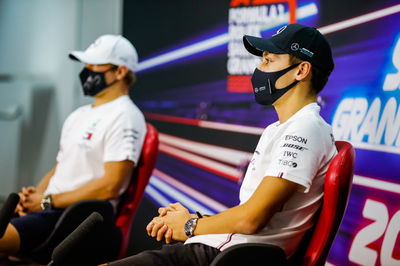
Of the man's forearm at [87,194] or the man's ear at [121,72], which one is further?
the man's ear at [121,72]

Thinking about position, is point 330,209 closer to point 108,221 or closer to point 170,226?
point 170,226

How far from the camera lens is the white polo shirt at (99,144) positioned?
3035mm

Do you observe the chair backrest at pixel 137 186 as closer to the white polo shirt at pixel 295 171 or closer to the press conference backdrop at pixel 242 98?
the press conference backdrop at pixel 242 98

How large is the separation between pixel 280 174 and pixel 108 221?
3.77 feet

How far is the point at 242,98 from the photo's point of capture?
11.6ft

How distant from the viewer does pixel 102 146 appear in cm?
311

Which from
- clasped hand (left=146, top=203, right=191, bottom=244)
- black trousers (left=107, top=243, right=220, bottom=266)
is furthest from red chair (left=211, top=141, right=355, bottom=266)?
clasped hand (left=146, top=203, right=191, bottom=244)

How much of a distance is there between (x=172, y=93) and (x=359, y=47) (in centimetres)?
169

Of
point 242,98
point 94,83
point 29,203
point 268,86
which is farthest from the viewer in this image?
point 242,98

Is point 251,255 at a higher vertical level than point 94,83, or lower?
lower

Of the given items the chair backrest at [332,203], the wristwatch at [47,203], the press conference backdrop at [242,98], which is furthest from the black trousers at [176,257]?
the wristwatch at [47,203]

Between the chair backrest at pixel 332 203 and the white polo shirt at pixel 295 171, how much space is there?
54 millimetres

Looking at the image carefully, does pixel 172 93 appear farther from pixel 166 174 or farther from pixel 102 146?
pixel 102 146

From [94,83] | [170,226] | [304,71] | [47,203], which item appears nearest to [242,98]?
[94,83]
